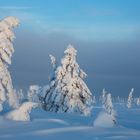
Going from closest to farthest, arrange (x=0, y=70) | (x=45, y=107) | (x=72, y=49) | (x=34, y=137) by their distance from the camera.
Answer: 1. (x=34, y=137)
2. (x=0, y=70)
3. (x=72, y=49)
4. (x=45, y=107)

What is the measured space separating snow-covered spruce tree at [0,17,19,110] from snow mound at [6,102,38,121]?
1922mm

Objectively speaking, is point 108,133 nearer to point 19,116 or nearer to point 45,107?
point 19,116

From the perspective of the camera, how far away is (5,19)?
2573 cm

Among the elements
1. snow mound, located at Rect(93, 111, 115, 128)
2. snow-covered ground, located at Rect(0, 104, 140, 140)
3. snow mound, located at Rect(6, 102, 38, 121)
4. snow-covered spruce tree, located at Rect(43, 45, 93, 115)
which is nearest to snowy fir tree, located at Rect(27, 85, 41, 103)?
snow-covered spruce tree, located at Rect(43, 45, 93, 115)

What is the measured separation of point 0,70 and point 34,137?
7.14m

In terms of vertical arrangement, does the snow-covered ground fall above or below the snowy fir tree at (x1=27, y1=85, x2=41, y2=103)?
below

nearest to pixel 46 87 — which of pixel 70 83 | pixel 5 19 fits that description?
pixel 70 83

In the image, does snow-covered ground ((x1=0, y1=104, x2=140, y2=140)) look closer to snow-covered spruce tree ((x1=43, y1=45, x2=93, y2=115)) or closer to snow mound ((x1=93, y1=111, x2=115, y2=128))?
snow mound ((x1=93, y1=111, x2=115, y2=128))

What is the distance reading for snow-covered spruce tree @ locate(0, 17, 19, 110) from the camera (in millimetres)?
24578

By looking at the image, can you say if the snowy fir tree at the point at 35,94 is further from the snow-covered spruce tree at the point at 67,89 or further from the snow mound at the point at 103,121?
the snow mound at the point at 103,121

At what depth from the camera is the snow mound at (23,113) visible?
73.5 ft

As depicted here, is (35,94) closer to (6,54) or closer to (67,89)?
(67,89)

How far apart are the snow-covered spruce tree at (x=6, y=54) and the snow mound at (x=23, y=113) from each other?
1.92m

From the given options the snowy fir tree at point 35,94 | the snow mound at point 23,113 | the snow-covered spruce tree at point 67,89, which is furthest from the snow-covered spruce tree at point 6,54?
the snowy fir tree at point 35,94
